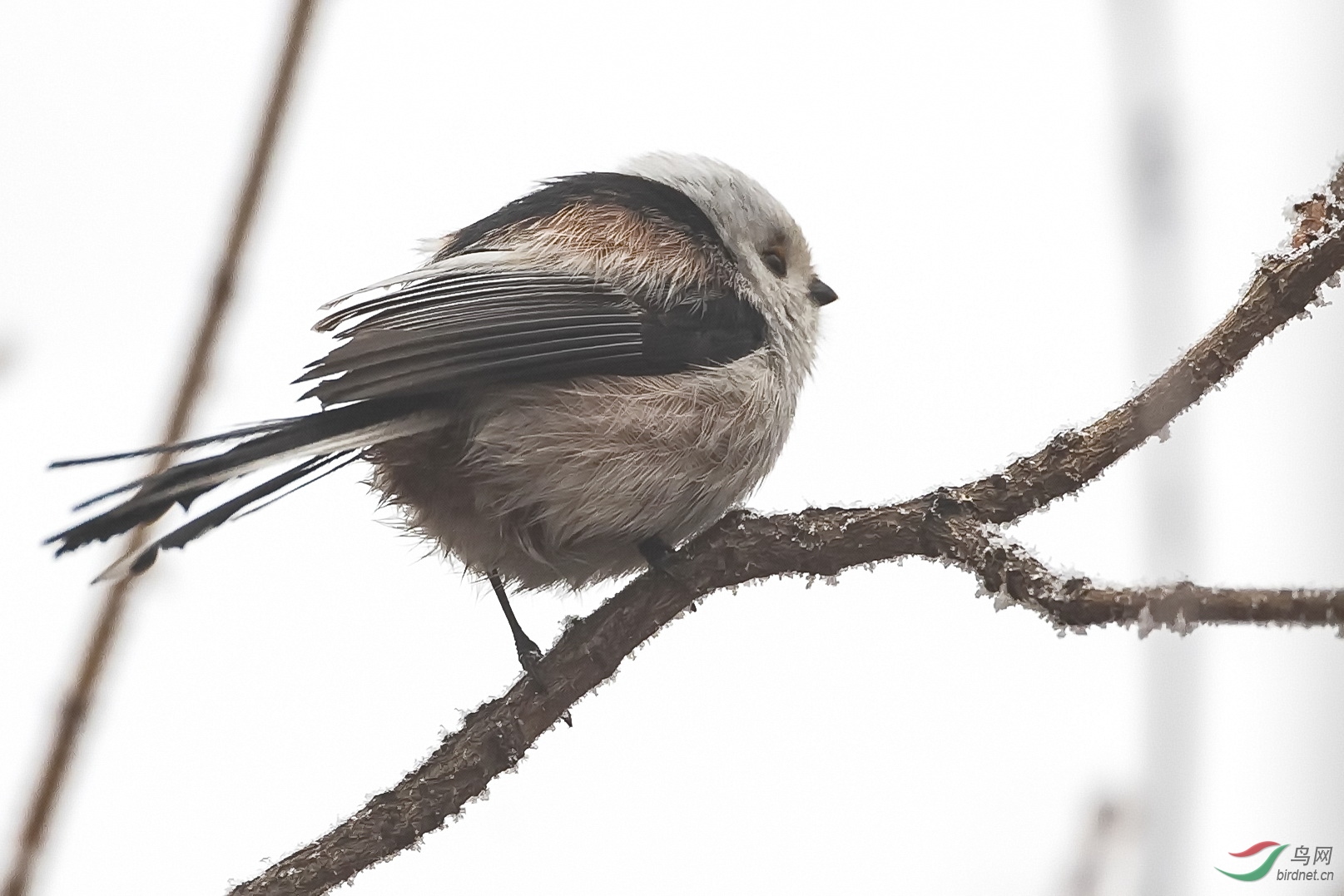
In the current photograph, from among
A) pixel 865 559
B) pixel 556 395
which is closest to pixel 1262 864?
pixel 865 559

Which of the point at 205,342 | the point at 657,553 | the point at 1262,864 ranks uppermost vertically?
the point at 205,342

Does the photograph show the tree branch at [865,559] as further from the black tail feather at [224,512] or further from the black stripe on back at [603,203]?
the black stripe on back at [603,203]

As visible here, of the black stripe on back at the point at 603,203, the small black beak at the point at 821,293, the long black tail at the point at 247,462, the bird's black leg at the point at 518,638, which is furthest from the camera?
the small black beak at the point at 821,293

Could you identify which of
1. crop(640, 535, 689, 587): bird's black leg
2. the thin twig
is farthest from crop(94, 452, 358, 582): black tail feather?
crop(640, 535, 689, 587): bird's black leg

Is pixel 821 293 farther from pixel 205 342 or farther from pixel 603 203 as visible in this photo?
pixel 205 342

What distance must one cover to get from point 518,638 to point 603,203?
1.28m

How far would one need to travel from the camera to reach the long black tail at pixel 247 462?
2.16 meters

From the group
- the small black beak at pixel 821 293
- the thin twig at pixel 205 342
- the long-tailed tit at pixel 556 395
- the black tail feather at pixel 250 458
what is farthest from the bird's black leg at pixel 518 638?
the small black beak at pixel 821 293

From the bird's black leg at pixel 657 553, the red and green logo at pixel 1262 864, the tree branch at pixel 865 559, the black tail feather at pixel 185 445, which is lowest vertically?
the red and green logo at pixel 1262 864

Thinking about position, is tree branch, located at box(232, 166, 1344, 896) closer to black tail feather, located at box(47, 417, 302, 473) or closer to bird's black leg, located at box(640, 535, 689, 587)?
bird's black leg, located at box(640, 535, 689, 587)

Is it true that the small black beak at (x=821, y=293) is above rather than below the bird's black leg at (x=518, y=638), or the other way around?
above

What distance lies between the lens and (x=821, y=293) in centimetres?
401

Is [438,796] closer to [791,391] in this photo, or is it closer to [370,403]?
[370,403]

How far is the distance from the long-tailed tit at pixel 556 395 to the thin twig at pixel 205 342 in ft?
3.03
